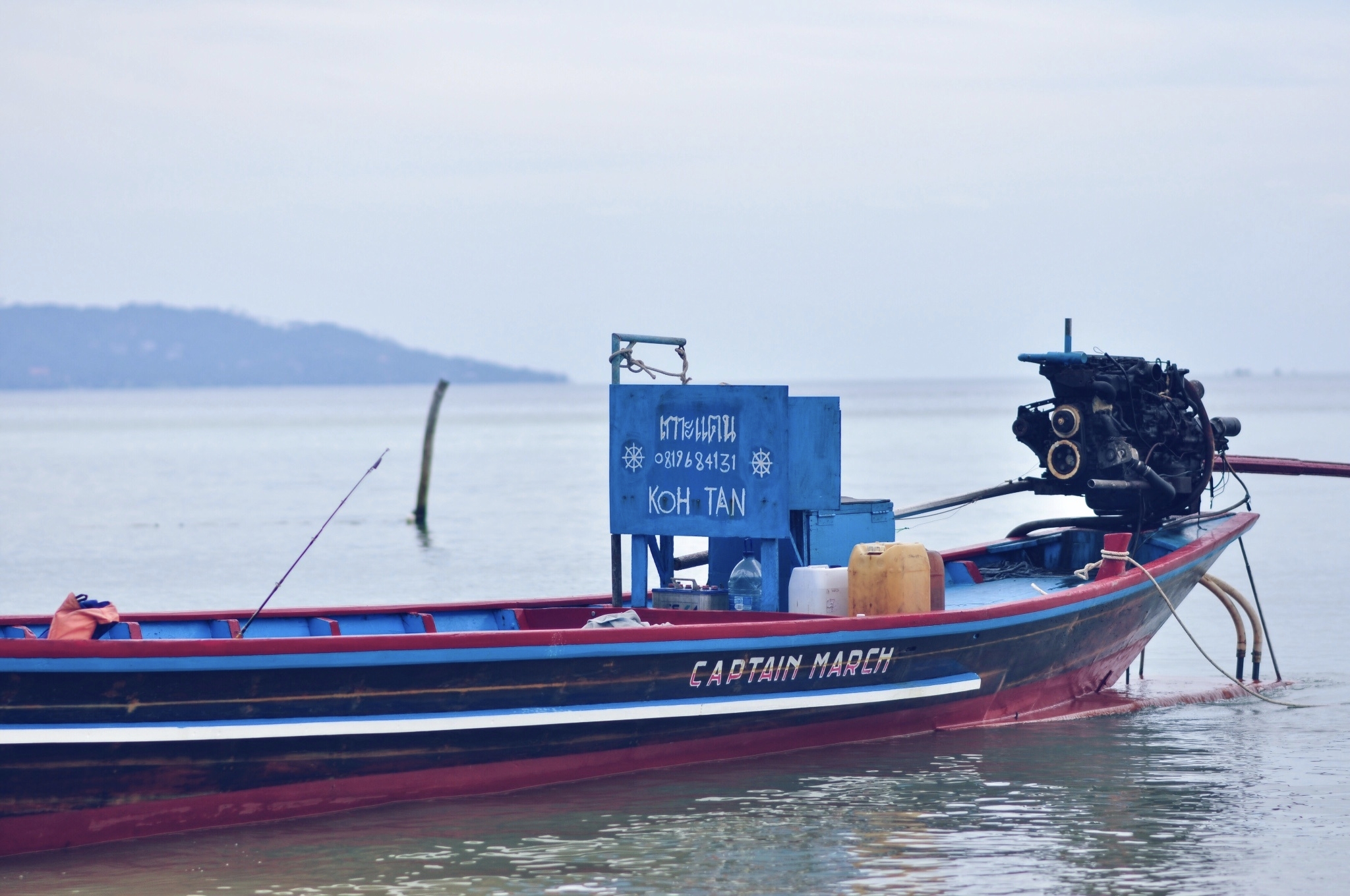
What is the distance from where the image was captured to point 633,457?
39.9ft

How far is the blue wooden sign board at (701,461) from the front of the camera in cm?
1168

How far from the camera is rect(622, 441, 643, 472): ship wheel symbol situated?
12117 mm

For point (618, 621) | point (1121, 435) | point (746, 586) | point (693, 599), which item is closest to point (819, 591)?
point (746, 586)

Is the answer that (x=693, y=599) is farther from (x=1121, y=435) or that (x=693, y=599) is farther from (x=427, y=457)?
(x=427, y=457)

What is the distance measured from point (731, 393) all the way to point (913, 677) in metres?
2.52

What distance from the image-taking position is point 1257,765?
12.3m

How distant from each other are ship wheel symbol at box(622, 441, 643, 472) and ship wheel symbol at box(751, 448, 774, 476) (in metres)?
0.90

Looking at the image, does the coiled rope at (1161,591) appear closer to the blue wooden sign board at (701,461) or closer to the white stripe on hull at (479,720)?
the white stripe on hull at (479,720)

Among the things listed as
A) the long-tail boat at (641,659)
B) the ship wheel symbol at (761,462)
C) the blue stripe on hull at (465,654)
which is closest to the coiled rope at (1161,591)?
the long-tail boat at (641,659)

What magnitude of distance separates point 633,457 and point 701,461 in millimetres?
563

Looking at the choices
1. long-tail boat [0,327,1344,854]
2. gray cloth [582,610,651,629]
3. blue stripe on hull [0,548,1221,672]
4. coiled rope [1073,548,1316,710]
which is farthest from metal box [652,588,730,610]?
coiled rope [1073,548,1316,710]

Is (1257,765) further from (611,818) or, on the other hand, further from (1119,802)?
(611,818)

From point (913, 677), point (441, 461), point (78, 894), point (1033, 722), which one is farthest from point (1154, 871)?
point (441, 461)

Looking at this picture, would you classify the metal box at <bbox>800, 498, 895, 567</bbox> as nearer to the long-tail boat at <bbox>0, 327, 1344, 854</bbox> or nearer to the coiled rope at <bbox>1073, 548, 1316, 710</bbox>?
the long-tail boat at <bbox>0, 327, 1344, 854</bbox>
